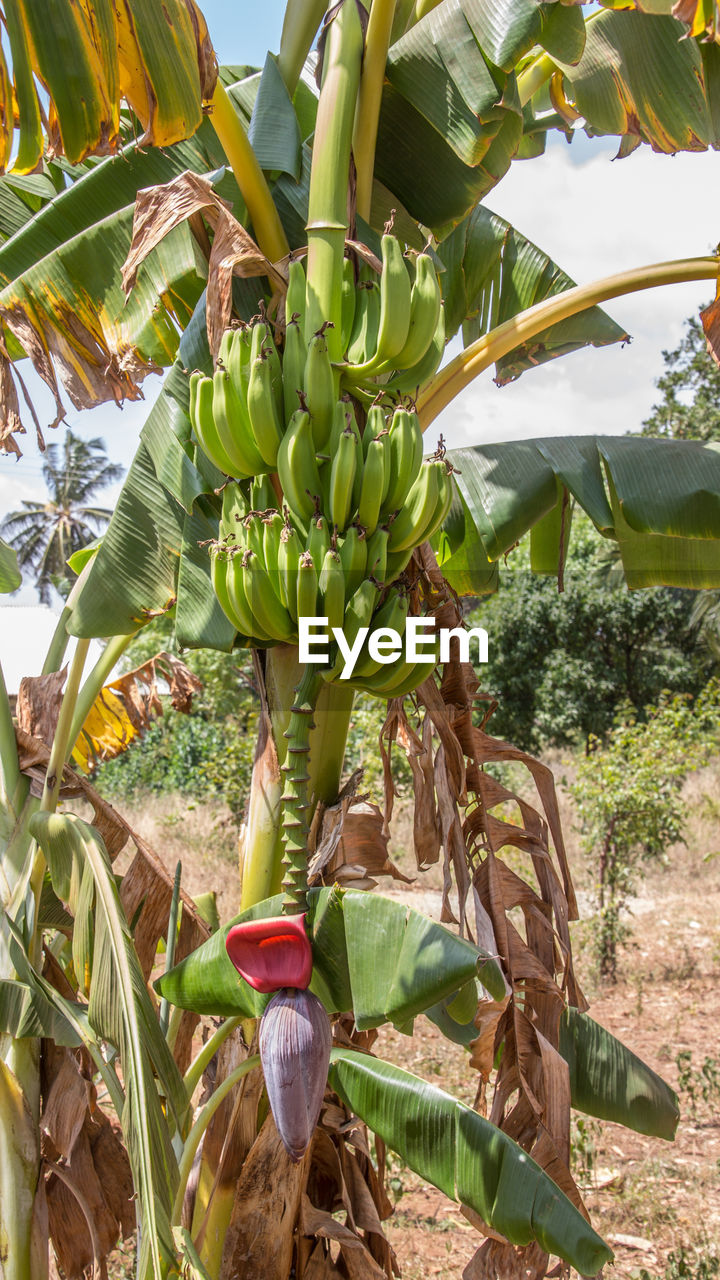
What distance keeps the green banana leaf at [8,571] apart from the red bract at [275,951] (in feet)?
4.74

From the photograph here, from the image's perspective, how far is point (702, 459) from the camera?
2.34m

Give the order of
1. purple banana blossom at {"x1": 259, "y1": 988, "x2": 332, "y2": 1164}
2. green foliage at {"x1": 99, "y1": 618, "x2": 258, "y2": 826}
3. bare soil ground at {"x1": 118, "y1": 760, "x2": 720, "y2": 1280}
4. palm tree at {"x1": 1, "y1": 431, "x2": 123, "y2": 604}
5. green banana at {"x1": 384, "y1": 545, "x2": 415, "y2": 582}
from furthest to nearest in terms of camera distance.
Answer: palm tree at {"x1": 1, "y1": 431, "x2": 123, "y2": 604}
green foliage at {"x1": 99, "y1": 618, "x2": 258, "y2": 826}
bare soil ground at {"x1": 118, "y1": 760, "x2": 720, "y2": 1280}
green banana at {"x1": 384, "y1": 545, "x2": 415, "y2": 582}
purple banana blossom at {"x1": 259, "y1": 988, "x2": 332, "y2": 1164}

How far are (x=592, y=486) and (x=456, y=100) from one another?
0.94m

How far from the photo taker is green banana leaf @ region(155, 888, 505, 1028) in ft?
4.76

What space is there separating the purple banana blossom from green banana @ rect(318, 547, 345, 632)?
0.68m

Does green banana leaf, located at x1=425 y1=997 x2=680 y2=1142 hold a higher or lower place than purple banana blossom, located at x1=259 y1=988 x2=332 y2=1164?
lower

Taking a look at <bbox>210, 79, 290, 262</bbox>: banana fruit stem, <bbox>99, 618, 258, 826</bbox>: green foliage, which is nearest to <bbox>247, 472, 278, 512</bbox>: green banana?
<bbox>210, 79, 290, 262</bbox>: banana fruit stem

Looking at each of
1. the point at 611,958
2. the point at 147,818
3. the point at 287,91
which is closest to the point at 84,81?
the point at 287,91

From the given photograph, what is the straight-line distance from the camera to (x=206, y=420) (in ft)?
5.72

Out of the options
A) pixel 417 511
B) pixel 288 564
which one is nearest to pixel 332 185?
pixel 417 511

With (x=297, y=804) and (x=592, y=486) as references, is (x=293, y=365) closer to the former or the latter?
(x=297, y=804)

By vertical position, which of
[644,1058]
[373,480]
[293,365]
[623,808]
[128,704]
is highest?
[293,365]

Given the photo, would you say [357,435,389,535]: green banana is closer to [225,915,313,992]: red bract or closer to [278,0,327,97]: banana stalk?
[225,915,313,992]: red bract

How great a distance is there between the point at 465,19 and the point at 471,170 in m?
0.30
